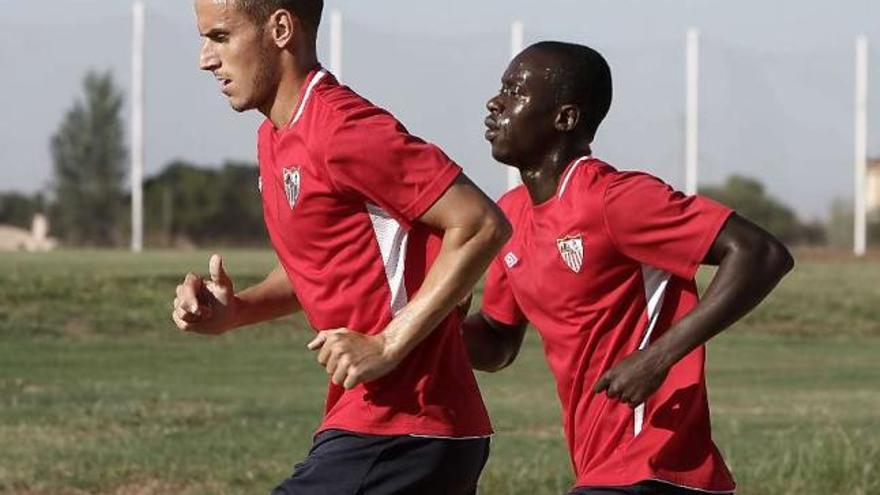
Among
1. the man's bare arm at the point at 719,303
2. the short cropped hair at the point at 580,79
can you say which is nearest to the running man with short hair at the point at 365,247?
the man's bare arm at the point at 719,303

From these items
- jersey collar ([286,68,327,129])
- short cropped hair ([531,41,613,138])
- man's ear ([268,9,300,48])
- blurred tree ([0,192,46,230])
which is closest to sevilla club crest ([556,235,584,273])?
short cropped hair ([531,41,613,138])

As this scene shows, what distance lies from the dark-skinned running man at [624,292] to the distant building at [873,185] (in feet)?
116

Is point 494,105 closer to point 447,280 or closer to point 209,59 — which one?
point 209,59

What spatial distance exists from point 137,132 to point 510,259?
113 ft

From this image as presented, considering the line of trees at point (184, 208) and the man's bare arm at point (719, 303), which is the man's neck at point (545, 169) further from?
the line of trees at point (184, 208)

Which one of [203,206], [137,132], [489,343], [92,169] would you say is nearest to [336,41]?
[137,132]

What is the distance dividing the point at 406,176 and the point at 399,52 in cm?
3505

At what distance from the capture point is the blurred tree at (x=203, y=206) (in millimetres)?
43438

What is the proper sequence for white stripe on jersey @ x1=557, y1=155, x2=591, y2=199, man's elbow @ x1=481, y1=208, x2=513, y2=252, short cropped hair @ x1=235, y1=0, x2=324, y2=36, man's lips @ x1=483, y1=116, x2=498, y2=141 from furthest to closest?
man's lips @ x1=483, y1=116, x2=498, y2=141 < white stripe on jersey @ x1=557, y1=155, x2=591, y2=199 < short cropped hair @ x1=235, y1=0, x2=324, y2=36 < man's elbow @ x1=481, y1=208, x2=513, y2=252

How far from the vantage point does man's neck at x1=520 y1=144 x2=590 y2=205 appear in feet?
19.1

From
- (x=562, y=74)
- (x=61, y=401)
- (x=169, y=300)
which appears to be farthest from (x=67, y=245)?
(x=562, y=74)

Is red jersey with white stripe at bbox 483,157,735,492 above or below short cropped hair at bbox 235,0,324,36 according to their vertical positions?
below

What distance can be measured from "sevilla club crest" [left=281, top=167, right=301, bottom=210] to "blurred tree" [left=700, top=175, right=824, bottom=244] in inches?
1322

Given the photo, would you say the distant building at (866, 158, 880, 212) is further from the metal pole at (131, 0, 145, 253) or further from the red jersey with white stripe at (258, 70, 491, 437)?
the red jersey with white stripe at (258, 70, 491, 437)
